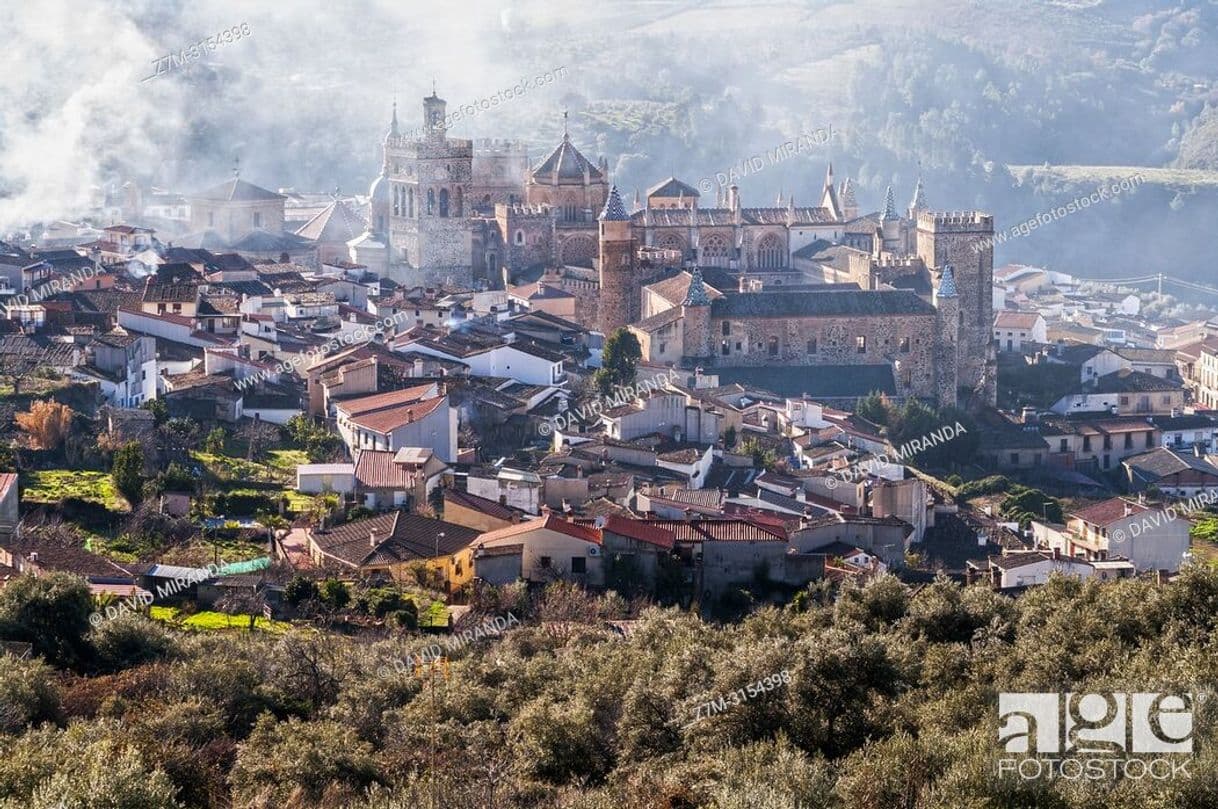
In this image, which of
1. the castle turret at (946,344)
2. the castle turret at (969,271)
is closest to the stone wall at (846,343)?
the castle turret at (946,344)

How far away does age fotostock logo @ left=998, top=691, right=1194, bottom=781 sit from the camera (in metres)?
14.9

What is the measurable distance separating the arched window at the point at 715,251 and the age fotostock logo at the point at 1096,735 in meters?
32.4

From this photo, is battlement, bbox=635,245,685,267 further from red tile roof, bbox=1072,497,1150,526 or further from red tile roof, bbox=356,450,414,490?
red tile roof, bbox=356,450,414,490

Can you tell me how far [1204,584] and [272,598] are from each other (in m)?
9.59

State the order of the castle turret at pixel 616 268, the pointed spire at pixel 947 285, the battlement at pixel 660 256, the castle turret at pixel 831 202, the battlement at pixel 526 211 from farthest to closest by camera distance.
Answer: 1. the castle turret at pixel 831 202
2. the battlement at pixel 526 211
3. the battlement at pixel 660 256
4. the castle turret at pixel 616 268
5. the pointed spire at pixel 947 285

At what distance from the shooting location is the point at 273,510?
27219 mm

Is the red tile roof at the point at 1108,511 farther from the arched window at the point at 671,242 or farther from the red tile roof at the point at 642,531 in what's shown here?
the arched window at the point at 671,242

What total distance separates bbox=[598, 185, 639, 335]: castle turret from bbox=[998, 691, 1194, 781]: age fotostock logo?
27.1 metres

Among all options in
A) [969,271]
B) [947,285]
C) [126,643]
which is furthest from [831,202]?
[126,643]

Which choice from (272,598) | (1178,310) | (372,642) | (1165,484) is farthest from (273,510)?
(1178,310)

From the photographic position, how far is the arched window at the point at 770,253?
50219 mm

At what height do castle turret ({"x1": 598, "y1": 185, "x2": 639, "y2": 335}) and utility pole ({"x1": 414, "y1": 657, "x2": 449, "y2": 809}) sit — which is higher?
castle turret ({"x1": 598, "y1": 185, "x2": 639, "y2": 335})

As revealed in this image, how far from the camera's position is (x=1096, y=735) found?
1587 centimetres

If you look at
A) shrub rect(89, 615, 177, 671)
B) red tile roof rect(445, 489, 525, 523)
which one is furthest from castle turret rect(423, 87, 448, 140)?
shrub rect(89, 615, 177, 671)
